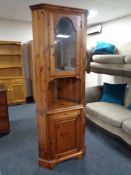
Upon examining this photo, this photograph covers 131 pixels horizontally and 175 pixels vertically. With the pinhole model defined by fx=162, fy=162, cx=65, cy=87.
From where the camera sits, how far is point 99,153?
239 centimetres

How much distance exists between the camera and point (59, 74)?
6.41 ft

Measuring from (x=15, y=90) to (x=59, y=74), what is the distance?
9.55ft

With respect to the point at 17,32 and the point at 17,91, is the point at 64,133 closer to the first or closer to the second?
the point at 17,91

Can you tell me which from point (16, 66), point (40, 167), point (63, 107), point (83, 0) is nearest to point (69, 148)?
point (40, 167)

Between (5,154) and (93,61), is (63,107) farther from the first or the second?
(93,61)

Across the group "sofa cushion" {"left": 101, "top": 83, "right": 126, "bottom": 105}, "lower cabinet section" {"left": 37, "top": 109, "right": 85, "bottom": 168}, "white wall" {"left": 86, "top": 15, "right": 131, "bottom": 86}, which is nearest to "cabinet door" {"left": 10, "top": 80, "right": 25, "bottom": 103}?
"white wall" {"left": 86, "top": 15, "right": 131, "bottom": 86}

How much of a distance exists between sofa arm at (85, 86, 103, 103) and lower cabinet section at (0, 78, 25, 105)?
6.63 ft

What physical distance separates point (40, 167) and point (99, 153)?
874 millimetres

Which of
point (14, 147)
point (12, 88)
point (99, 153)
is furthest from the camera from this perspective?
point (12, 88)

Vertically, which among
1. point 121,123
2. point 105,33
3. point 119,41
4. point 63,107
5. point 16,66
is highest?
point 105,33

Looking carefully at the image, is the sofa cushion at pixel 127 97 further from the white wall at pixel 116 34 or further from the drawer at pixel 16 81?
the drawer at pixel 16 81

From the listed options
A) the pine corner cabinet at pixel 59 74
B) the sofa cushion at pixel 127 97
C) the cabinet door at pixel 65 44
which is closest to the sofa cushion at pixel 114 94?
the sofa cushion at pixel 127 97

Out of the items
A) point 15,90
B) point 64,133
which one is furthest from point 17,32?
point 64,133

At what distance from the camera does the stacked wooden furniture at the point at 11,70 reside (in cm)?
446
